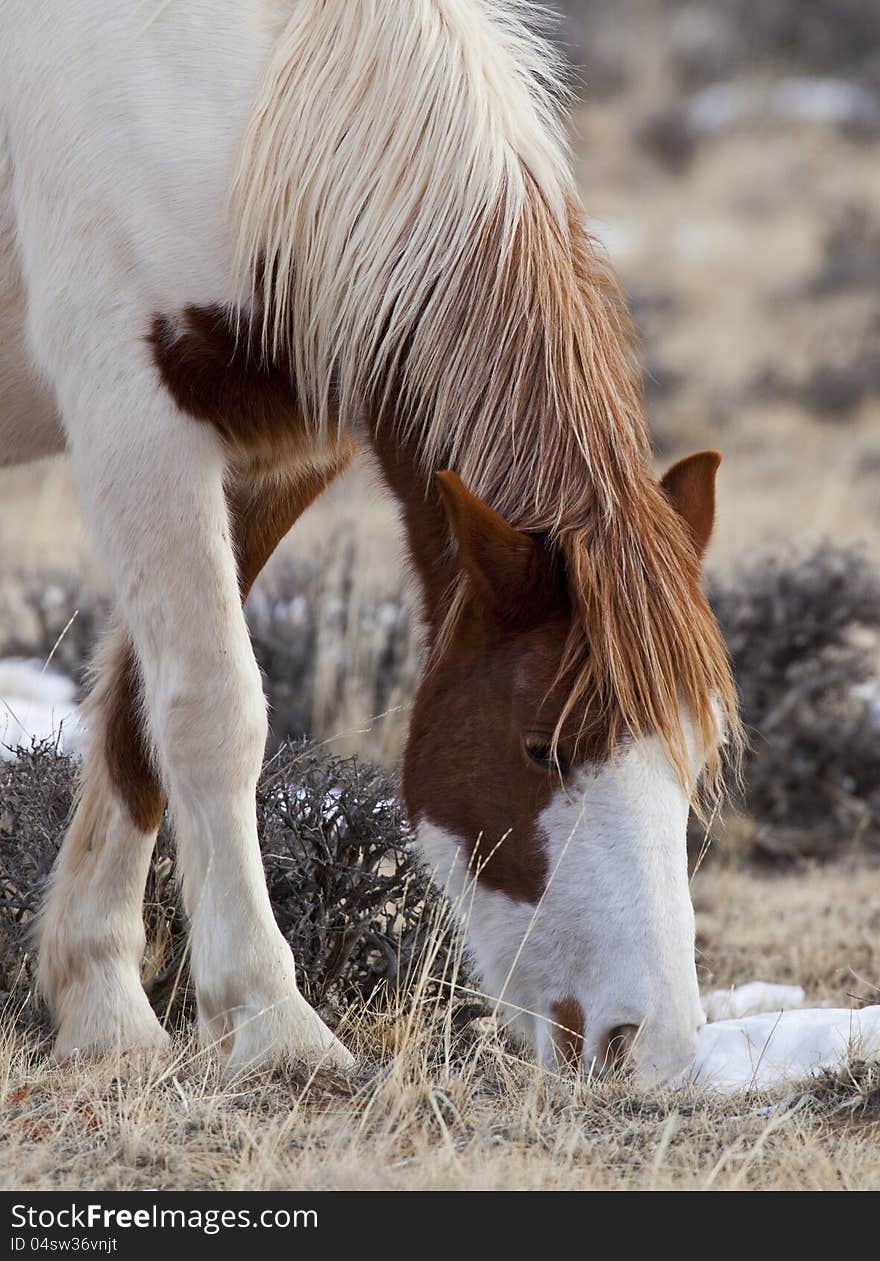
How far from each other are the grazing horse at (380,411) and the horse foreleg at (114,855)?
35 cm

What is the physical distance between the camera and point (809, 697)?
632 cm

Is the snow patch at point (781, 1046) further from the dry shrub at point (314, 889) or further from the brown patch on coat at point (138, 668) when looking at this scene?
the brown patch on coat at point (138, 668)

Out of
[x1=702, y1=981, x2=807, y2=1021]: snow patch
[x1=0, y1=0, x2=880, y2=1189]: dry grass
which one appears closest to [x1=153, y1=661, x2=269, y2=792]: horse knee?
[x1=0, y1=0, x2=880, y2=1189]: dry grass

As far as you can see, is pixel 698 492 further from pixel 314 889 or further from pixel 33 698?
pixel 33 698

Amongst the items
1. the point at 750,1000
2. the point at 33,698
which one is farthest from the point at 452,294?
the point at 33,698

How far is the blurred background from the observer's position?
6207mm

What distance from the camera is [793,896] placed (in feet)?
17.6

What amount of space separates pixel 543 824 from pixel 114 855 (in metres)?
1.15

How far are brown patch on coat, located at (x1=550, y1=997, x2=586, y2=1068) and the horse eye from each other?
1.33ft

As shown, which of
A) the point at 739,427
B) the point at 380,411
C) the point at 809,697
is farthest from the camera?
the point at 739,427

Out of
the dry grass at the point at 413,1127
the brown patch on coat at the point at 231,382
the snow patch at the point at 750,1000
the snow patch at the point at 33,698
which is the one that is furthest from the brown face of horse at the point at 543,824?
the snow patch at the point at 33,698

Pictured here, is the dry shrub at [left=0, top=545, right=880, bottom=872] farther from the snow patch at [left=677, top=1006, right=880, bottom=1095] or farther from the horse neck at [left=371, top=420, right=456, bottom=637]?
the horse neck at [left=371, top=420, right=456, bottom=637]

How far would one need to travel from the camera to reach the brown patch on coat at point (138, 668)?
139 inches
